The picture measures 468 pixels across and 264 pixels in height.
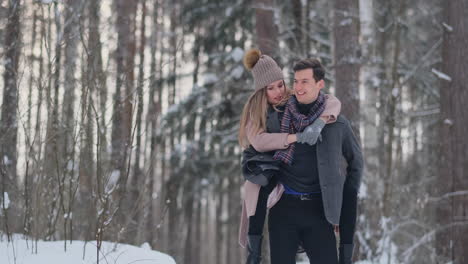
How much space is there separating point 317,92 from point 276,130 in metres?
0.37

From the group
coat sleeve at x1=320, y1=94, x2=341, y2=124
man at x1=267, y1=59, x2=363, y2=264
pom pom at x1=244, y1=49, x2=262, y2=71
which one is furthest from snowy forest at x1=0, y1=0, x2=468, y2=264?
coat sleeve at x1=320, y1=94, x2=341, y2=124

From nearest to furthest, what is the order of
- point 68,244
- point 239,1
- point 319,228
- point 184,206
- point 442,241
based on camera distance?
point 319,228
point 68,244
point 442,241
point 239,1
point 184,206

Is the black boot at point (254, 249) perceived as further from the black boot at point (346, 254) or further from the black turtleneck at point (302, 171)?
the black boot at point (346, 254)

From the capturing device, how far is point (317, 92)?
3.70m

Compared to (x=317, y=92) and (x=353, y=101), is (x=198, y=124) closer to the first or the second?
(x=353, y=101)

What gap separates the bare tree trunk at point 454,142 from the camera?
276 inches

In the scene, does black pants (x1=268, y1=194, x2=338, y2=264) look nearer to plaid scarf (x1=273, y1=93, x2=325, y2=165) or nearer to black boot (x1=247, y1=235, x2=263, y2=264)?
black boot (x1=247, y1=235, x2=263, y2=264)

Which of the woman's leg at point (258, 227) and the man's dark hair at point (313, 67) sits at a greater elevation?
the man's dark hair at point (313, 67)

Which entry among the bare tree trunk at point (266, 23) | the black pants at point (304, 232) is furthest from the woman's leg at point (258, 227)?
the bare tree trunk at point (266, 23)

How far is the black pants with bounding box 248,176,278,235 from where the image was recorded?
3.64 metres

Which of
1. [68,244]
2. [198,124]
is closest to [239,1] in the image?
[198,124]

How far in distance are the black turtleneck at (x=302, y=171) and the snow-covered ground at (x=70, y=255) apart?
1.37m

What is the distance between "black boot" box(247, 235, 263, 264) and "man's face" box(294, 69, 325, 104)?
0.94 m

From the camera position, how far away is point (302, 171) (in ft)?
11.7
